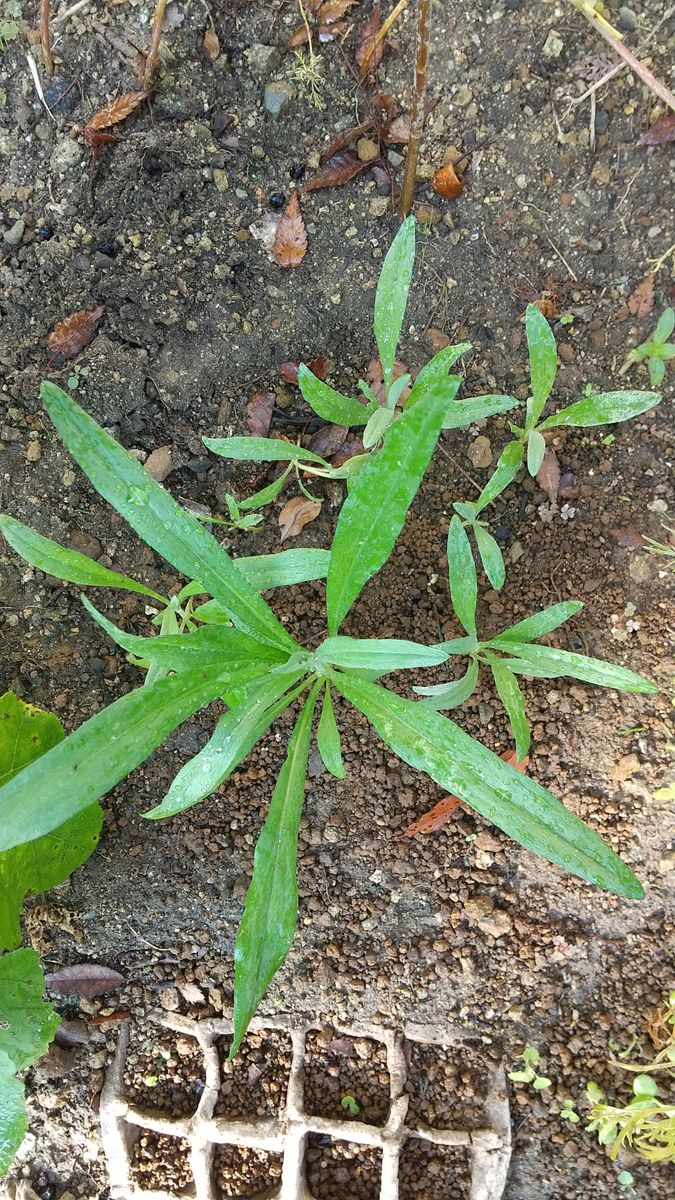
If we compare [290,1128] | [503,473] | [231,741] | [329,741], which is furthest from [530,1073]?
[503,473]

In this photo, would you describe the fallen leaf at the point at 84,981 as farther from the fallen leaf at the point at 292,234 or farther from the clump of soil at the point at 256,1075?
the fallen leaf at the point at 292,234

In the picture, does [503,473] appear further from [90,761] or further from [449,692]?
[90,761]

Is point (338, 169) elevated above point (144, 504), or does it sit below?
above

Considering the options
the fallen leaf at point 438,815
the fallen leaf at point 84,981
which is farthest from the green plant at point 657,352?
the fallen leaf at point 84,981

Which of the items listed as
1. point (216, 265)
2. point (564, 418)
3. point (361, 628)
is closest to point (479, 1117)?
point (361, 628)

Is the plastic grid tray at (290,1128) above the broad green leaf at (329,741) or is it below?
below

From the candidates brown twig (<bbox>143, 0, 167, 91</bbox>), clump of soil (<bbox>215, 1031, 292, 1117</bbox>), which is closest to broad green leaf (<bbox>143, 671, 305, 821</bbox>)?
clump of soil (<bbox>215, 1031, 292, 1117</bbox>)

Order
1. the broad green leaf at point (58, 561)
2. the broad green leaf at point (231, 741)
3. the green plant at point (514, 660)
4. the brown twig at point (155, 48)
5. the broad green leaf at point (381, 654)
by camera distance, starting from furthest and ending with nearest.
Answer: the brown twig at point (155, 48), the green plant at point (514, 660), the broad green leaf at point (58, 561), the broad green leaf at point (231, 741), the broad green leaf at point (381, 654)
